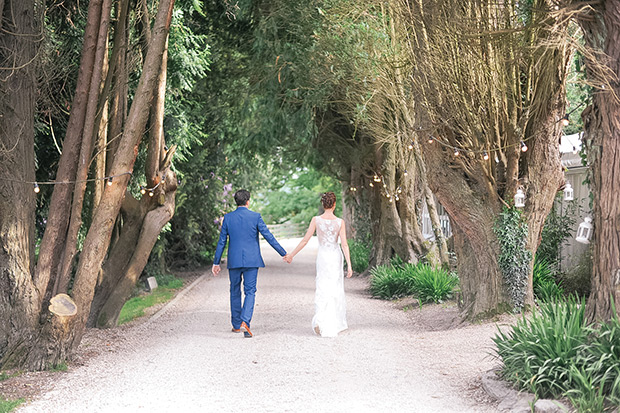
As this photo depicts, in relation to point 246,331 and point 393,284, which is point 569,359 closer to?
point 246,331

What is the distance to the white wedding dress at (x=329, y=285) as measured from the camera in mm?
10055

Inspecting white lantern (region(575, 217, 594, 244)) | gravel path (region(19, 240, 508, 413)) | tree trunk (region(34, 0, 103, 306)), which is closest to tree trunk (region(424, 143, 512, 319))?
gravel path (region(19, 240, 508, 413))

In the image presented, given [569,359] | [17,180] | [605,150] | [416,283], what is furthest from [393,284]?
[569,359]

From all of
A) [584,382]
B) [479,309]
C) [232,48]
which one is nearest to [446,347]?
[479,309]

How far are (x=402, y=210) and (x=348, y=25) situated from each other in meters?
6.21

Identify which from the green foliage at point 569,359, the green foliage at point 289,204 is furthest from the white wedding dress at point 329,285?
the green foliage at point 289,204

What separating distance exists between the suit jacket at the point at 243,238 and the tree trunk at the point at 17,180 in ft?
8.61

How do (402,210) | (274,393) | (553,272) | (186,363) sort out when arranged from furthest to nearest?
(402,210), (553,272), (186,363), (274,393)

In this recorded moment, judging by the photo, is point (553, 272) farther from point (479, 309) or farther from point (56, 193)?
point (56, 193)

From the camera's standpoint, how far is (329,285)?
33.7ft

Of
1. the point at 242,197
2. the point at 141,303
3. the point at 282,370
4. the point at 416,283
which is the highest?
the point at 242,197

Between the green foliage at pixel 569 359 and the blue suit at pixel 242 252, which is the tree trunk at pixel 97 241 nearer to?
the blue suit at pixel 242 252

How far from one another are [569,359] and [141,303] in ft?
38.8

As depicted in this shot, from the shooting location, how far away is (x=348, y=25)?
14305mm
